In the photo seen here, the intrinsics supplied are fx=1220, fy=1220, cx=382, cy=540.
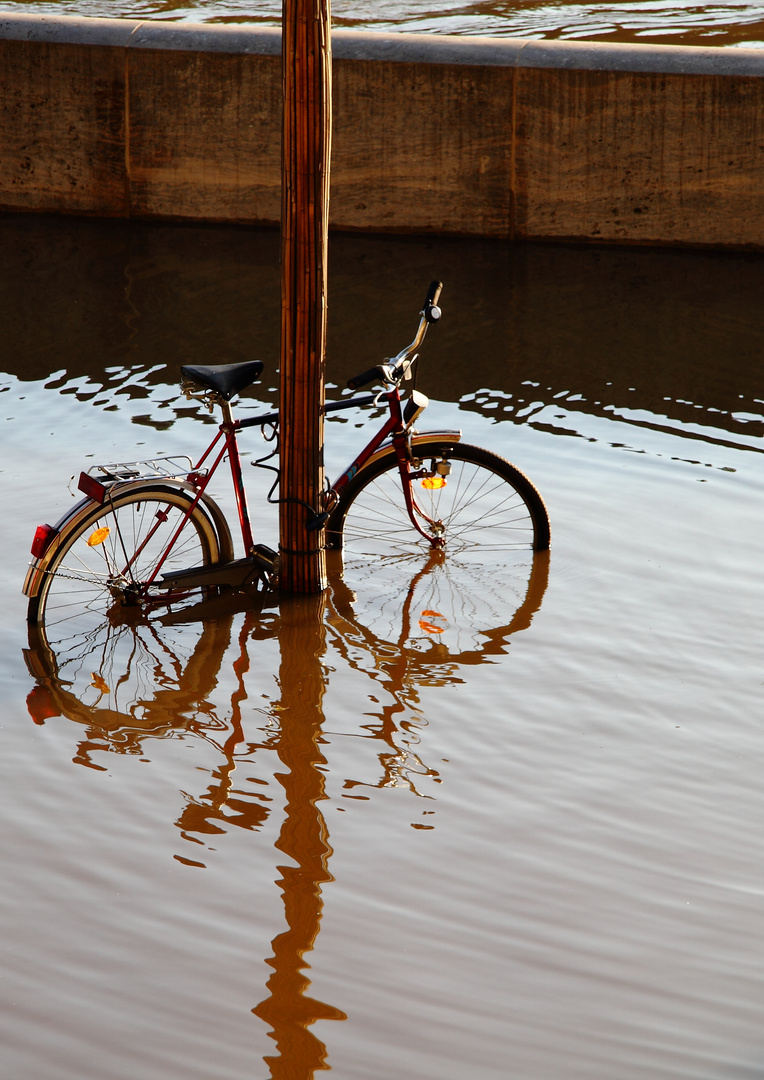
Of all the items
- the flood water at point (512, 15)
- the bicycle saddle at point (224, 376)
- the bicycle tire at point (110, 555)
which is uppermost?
the flood water at point (512, 15)

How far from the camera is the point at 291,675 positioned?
477 cm

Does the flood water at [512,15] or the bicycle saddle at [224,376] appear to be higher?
the flood water at [512,15]

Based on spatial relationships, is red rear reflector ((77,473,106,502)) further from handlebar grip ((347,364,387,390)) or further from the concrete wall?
the concrete wall

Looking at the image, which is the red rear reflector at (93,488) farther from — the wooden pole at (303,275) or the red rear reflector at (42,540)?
the wooden pole at (303,275)

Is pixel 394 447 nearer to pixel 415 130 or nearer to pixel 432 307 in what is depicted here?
pixel 432 307

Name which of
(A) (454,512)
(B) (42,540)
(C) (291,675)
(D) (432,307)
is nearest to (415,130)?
(A) (454,512)

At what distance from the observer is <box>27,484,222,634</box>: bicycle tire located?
4832 mm

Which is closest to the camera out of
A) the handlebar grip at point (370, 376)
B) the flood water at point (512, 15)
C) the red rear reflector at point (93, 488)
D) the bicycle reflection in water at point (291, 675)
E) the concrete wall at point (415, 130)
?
the bicycle reflection in water at point (291, 675)

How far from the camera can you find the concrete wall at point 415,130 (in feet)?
33.1

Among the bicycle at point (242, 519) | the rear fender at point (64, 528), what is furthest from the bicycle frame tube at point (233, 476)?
the rear fender at point (64, 528)

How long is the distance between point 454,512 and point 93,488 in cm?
200

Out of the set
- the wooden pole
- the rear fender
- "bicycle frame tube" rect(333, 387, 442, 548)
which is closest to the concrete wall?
"bicycle frame tube" rect(333, 387, 442, 548)

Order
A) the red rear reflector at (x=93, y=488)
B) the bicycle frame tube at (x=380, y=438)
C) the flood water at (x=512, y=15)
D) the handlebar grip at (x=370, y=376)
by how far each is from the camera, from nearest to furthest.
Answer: the red rear reflector at (x=93, y=488)
the handlebar grip at (x=370, y=376)
the bicycle frame tube at (x=380, y=438)
the flood water at (x=512, y=15)

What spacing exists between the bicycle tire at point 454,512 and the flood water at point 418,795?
0.62 ft
